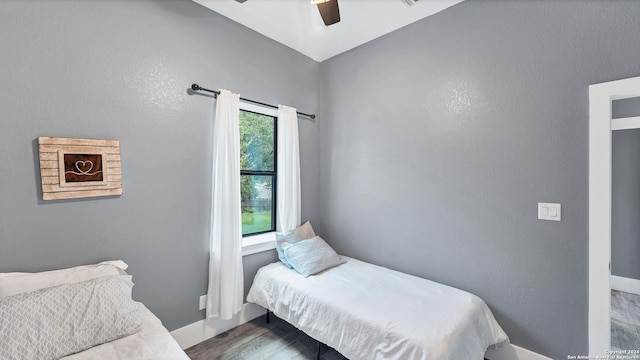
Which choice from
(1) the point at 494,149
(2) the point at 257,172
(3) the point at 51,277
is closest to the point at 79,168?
(3) the point at 51,277

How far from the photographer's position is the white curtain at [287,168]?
9.20ft

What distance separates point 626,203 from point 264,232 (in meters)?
4.74

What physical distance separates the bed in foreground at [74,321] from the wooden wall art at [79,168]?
0.50m

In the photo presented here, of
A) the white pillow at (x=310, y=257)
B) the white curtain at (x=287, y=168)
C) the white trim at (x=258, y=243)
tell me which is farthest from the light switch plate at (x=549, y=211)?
the white trim at (x=258, y=243)

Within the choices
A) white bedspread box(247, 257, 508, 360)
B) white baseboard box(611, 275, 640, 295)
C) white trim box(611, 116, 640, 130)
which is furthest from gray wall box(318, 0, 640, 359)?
white baseboard box(611, 275, 640, 295)

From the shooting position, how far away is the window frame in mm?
2551

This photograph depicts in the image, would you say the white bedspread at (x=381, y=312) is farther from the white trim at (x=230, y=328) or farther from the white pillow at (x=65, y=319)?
the white pillow at (x=65, y=319)

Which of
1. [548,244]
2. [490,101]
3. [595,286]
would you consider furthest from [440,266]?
[490,101]

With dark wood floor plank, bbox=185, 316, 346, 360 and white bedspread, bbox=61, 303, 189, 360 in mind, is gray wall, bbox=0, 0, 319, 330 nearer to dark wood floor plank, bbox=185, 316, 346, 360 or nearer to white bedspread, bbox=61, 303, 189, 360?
dark wood floor plank, bbox=185, 316, 346, 360

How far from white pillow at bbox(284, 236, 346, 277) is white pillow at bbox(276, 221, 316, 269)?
0.08 m

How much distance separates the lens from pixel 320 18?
2422mm

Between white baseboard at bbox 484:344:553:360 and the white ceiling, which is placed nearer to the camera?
white baseboard at bbox 484:344:553:360

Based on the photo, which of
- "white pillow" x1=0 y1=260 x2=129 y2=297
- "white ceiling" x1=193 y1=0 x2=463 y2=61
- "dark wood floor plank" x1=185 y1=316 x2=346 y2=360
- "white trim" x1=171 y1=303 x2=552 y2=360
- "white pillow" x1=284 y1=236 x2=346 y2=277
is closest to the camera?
"white pillow" x1=0 y1=260 x2=129 y2=297

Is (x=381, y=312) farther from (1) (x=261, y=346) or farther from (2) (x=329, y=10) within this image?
(2) (x=329, y=10)
